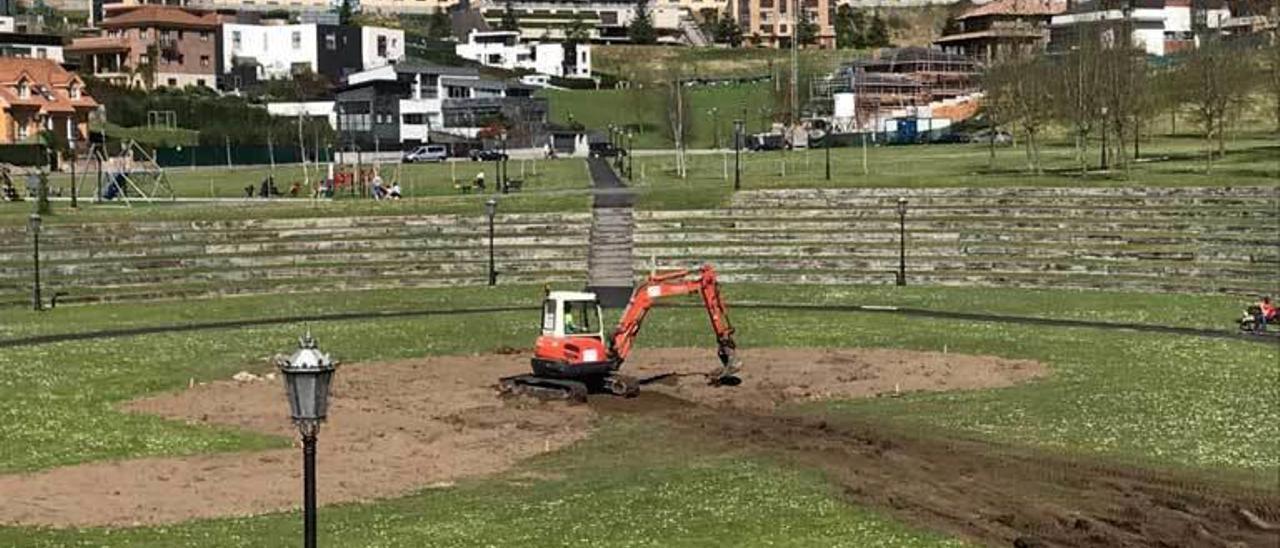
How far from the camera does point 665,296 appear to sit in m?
42.1

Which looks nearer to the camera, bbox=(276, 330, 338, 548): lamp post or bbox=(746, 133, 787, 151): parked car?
bbox=(276, 330, 338, 548): lamp post

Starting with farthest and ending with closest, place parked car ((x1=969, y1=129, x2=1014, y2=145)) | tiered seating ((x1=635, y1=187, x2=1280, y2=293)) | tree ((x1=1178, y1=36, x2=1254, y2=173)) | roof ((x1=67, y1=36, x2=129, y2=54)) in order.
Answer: roof ((x1=67, y1=36, x2=129, y2=54)), parked car ((x1=969, y1=129, x2=1014, y2=145)), tree ((x1=1178, y1=36, x2=1254, y2=173)), tiered seating ((x1=635, y1=187, x2=1280, y2=293))

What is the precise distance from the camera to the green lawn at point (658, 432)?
25484 mm

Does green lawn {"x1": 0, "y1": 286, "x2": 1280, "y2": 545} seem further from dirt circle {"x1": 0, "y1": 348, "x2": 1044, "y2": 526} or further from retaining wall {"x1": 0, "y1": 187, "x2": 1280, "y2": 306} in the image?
retaining wall {"x1": 0, "y1": 187, "x2": 1280, "y2": 306}

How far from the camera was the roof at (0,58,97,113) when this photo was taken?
5576 inches

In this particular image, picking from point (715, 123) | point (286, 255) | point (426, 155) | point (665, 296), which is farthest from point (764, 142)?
point (665, 296)

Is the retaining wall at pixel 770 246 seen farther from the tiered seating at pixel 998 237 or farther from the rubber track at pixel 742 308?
the rubber track at pixel 742 308

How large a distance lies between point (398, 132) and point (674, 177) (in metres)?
78.0

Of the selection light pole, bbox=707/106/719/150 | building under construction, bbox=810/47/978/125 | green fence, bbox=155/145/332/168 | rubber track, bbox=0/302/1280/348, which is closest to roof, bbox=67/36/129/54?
green fence, bbox=155/145/332/168

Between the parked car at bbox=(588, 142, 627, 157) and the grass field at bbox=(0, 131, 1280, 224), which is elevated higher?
the parked car at bbox=(588, 142, 627, 157)

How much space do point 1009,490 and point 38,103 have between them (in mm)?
131713

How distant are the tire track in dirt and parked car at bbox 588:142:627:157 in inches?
4450

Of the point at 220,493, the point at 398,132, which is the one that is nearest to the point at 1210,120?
the point at 220,493

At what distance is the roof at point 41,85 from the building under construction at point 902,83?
3376 inches
